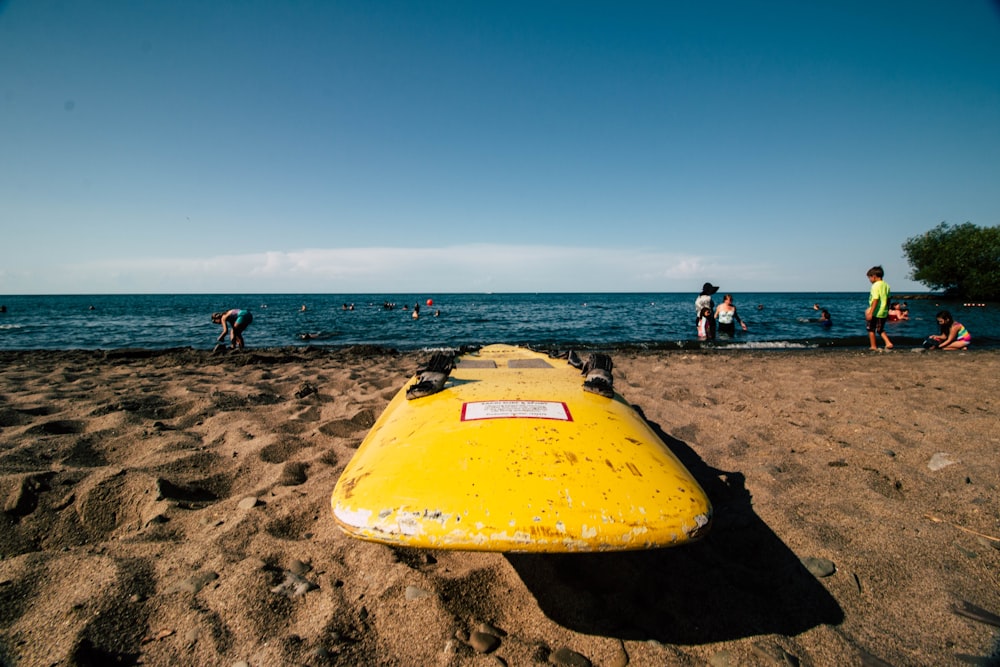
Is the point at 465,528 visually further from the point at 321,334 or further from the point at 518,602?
the point at 321,334

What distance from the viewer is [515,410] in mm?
2445

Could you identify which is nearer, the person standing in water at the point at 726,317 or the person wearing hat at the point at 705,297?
the person wearing hat at the point at 705,297

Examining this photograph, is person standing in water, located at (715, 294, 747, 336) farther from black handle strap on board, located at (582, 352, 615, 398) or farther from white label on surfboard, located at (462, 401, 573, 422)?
white label on surfboard, located at (462, 401, 573, 422)

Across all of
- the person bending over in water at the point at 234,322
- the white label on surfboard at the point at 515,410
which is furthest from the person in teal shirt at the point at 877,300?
the person bending over in water at the point at 234,322

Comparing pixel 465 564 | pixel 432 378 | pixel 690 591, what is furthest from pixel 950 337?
pixel 465 564

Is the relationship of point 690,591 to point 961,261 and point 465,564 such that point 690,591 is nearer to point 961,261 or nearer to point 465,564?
point 465,564

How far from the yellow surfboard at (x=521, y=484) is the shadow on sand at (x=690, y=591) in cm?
64

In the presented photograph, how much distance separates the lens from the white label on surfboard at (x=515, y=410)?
2354mm

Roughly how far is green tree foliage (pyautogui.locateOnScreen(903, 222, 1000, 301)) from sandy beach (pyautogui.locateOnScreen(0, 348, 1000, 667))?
172ft

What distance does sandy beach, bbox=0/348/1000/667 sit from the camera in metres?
1.79

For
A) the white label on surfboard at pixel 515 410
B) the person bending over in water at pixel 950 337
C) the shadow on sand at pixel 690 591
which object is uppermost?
the white label on surfboard at pixel 515 410

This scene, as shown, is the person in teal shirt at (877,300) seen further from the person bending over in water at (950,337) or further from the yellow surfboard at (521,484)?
the yellow surfboard at (521,484)

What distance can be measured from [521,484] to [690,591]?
48.8 inches

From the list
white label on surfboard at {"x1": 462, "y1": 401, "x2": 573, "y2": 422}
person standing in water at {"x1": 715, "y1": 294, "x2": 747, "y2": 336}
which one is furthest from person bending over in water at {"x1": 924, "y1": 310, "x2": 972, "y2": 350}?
white label on surfboard at {"x1": 462, "y1": 401, "x2": 573, "y2": 422}
